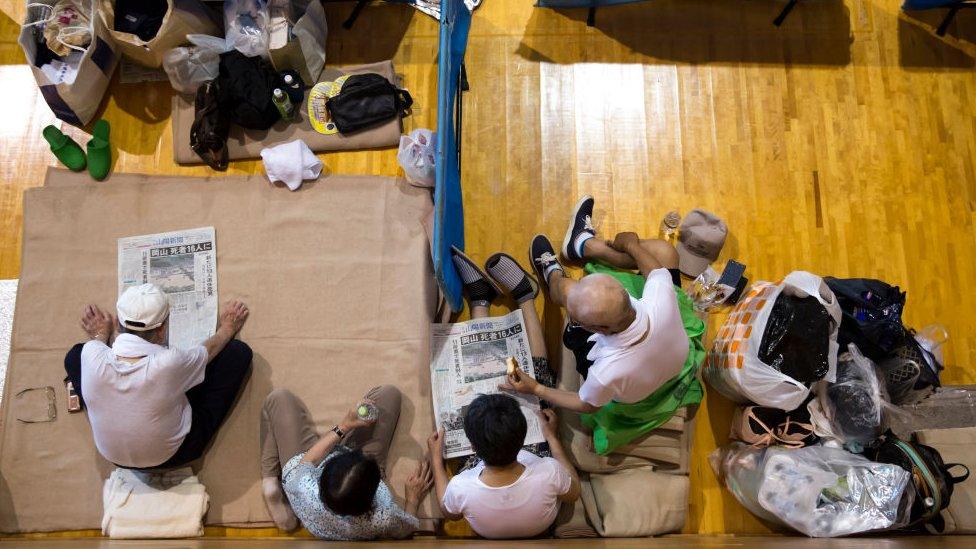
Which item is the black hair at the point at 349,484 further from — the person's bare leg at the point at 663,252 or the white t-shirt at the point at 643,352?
the person's bare leg at the point at 663,252

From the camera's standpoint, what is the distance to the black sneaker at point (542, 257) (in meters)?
3.17

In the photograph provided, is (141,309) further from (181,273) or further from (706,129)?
(706,129)

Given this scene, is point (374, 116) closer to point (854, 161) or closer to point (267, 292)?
point (267, 292)

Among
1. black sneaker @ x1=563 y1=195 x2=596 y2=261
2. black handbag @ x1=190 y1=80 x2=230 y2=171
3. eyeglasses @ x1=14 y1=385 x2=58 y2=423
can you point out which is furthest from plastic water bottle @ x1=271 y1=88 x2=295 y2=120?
eyeglasses @ x1=14 y1=385 x2=58 y2=423

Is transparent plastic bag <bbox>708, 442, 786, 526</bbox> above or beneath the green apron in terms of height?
beneath

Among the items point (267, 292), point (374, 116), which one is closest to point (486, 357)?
point (267, 292)

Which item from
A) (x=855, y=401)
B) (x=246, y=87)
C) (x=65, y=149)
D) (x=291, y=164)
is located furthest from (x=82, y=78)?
(x=855, y=401)

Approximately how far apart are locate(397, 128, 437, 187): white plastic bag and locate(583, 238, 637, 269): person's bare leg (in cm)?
77

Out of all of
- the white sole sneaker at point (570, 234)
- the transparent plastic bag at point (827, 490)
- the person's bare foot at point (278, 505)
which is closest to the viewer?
the transparent plastic bag at point (827, 490)

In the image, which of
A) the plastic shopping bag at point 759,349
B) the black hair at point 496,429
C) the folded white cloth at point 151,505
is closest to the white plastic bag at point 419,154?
the black hair at point 496,429

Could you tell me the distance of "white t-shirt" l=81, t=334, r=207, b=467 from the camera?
2.62 m

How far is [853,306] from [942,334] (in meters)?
0.54

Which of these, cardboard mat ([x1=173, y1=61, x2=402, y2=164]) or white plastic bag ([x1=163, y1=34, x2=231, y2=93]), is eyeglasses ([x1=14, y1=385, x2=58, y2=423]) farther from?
white plastic bag ([x1=163, y1=34, x2=231, y2=93])

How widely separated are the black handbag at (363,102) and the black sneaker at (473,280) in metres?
0.81
